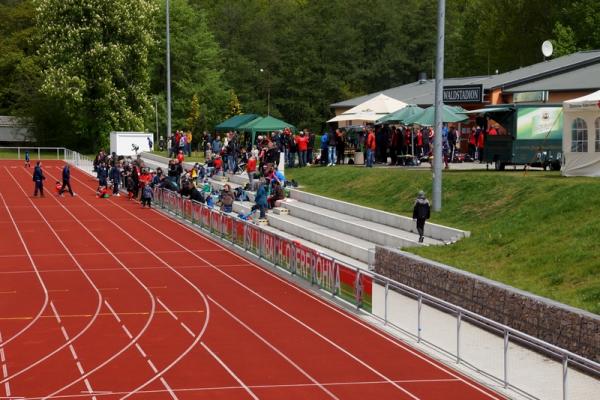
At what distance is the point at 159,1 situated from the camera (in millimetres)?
83000

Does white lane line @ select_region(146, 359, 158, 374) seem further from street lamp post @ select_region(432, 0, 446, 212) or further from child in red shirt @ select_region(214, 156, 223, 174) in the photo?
child in red shirt @ select_region(214, 156, 223, 174)

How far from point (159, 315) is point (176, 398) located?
636cm

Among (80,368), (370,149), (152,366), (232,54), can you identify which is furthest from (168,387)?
(232,54)

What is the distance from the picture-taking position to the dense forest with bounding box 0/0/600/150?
7100 centimetres

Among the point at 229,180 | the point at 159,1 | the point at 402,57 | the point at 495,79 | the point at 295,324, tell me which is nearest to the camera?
the point at 295,324

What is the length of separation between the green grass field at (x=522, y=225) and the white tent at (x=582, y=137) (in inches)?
25.4

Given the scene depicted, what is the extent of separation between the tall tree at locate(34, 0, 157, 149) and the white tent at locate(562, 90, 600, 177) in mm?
46561

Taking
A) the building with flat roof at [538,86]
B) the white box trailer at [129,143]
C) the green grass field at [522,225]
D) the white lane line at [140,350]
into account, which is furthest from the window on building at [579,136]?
the white box trailer at [129,143]

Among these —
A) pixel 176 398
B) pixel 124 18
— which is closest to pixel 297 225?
pixel 176 398

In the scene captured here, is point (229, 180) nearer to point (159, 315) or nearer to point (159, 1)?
point (159, 315)

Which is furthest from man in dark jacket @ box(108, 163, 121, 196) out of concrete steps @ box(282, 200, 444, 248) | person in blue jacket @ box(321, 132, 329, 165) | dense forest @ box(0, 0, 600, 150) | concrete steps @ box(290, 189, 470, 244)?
dense forest @ box(0, 0, 600, 150)

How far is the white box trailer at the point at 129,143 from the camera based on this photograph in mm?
63750

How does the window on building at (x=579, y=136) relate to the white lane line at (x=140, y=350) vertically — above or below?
above

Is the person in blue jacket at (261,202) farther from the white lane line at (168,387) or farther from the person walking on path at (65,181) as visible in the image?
the white lane line at (168,387)
